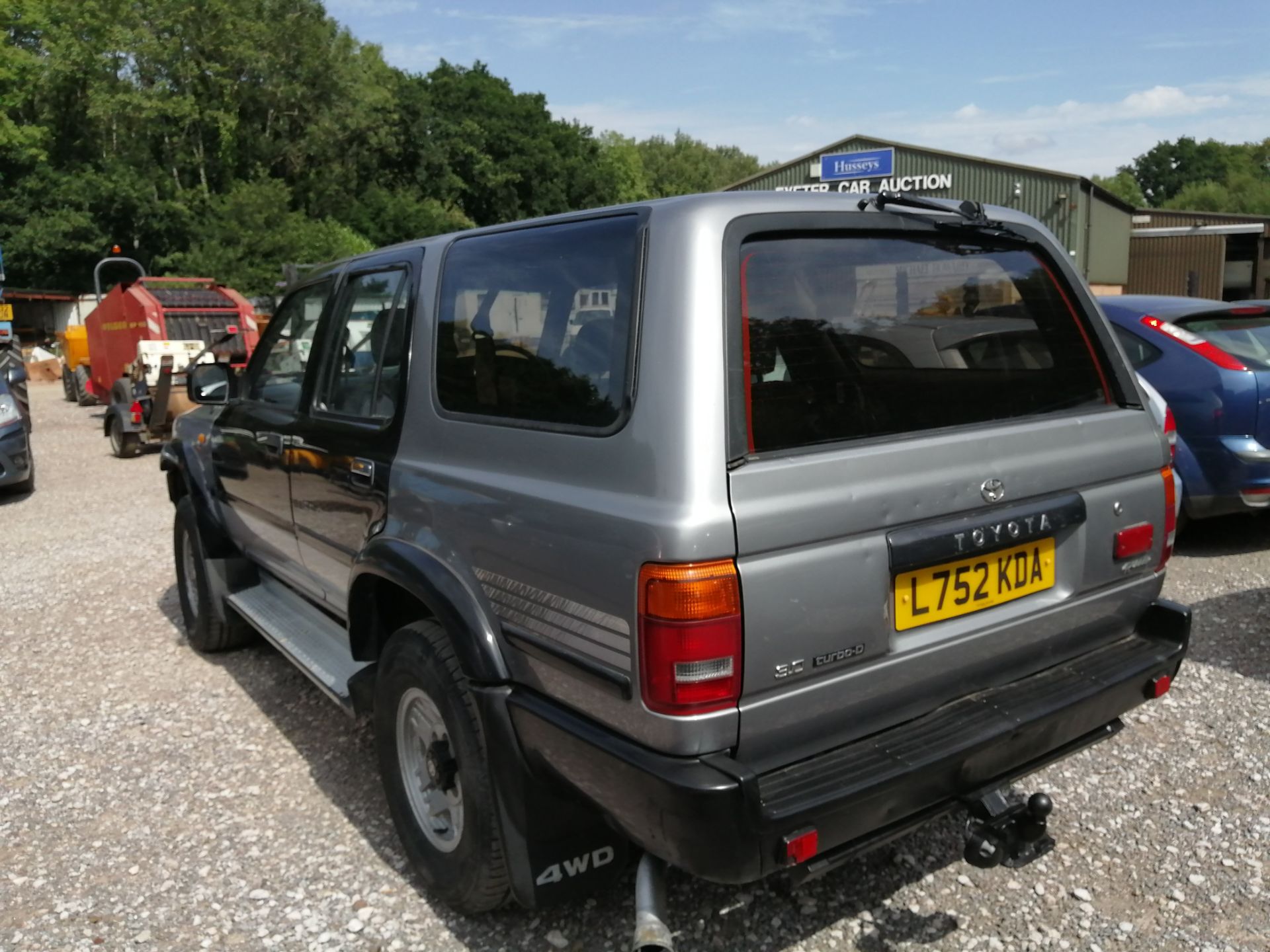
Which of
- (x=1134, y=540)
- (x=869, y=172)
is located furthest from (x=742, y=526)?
(x=869, y=172)

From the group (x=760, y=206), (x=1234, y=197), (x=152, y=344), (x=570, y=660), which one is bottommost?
(x=570, y=660)

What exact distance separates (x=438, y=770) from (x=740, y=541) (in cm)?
128

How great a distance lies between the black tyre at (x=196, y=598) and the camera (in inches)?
204

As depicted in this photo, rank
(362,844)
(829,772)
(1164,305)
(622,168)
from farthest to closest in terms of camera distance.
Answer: (622,168) < (1164,305) < (362,844) < (829,772)

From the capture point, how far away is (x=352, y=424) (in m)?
3.49

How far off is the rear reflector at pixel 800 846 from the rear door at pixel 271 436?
8.09 feet

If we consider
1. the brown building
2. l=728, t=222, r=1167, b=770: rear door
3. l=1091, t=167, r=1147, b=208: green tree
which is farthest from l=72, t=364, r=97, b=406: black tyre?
l=1091, t=167, r=1147, b=208: green tree

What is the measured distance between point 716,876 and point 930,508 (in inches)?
38.4

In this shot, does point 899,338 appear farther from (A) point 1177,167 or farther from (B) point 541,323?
(A) point 1177,167

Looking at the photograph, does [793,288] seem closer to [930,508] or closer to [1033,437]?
[930,508]

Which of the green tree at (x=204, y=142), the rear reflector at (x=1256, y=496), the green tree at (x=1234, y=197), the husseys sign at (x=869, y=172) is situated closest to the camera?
the rear reflector at (x=1256, y=496)

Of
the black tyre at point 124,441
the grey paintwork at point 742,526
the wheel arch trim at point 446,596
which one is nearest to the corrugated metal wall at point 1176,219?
the black tyre at point 124,441

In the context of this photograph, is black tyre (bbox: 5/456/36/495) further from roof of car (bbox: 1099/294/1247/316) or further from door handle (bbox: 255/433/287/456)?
roof of car (bbox: 1099/294/1247/316)

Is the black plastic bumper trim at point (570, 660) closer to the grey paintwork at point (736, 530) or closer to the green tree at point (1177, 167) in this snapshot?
the grey paintwork at point (736, 530)
